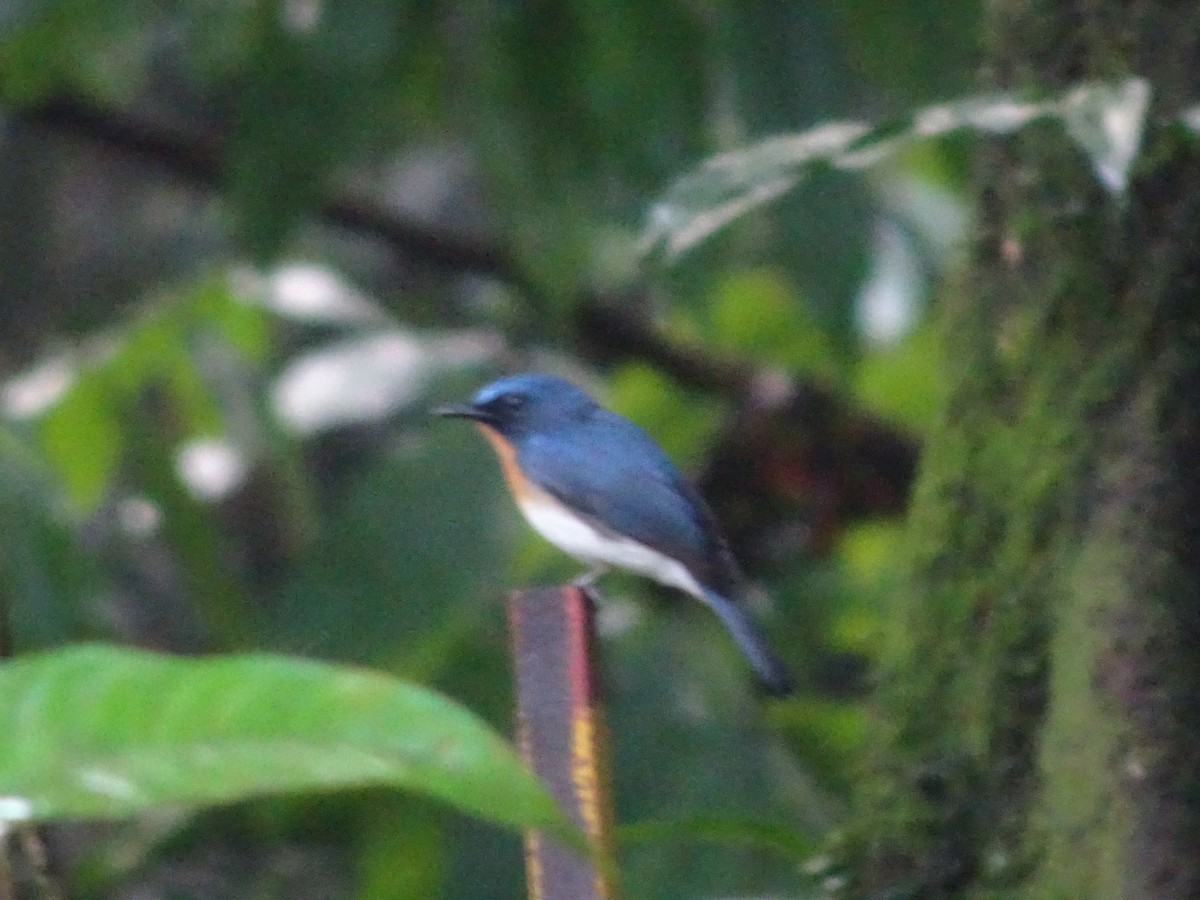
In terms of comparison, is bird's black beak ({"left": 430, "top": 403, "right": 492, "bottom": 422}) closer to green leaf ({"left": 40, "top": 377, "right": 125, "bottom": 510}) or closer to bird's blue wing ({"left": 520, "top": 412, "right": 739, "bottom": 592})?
bird's blue wing ({"left": 520, "top": 412, "right": 739, "bottom": 592})

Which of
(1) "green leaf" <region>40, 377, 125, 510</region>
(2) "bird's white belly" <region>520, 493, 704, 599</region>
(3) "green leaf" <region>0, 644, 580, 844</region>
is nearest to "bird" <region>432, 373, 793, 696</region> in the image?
(2) "bird's white belly" <region>520, 493, 704, 599</region>

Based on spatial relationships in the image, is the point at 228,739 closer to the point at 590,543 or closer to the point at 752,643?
the point at 752,643

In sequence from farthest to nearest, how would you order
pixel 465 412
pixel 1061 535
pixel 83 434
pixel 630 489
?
pixel 83 434 < pixel 465 412 < pixel 630 489 < pixel 1061 535

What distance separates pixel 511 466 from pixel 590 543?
12.6 inches

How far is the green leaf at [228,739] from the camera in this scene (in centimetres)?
93

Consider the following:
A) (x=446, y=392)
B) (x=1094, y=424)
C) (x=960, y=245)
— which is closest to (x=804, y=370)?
(x=446, y=392)

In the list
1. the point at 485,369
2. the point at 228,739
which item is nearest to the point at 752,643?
the point at 485,369

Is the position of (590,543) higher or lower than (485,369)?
lower

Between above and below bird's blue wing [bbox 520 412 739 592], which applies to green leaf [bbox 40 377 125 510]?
above

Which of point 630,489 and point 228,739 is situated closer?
point 228,739

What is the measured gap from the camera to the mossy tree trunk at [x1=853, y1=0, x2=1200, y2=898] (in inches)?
81.7

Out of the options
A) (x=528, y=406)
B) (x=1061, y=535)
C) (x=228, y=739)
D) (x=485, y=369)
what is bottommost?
(x=1061, y=535)

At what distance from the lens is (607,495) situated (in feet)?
10.9

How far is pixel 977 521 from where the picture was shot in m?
2.46
